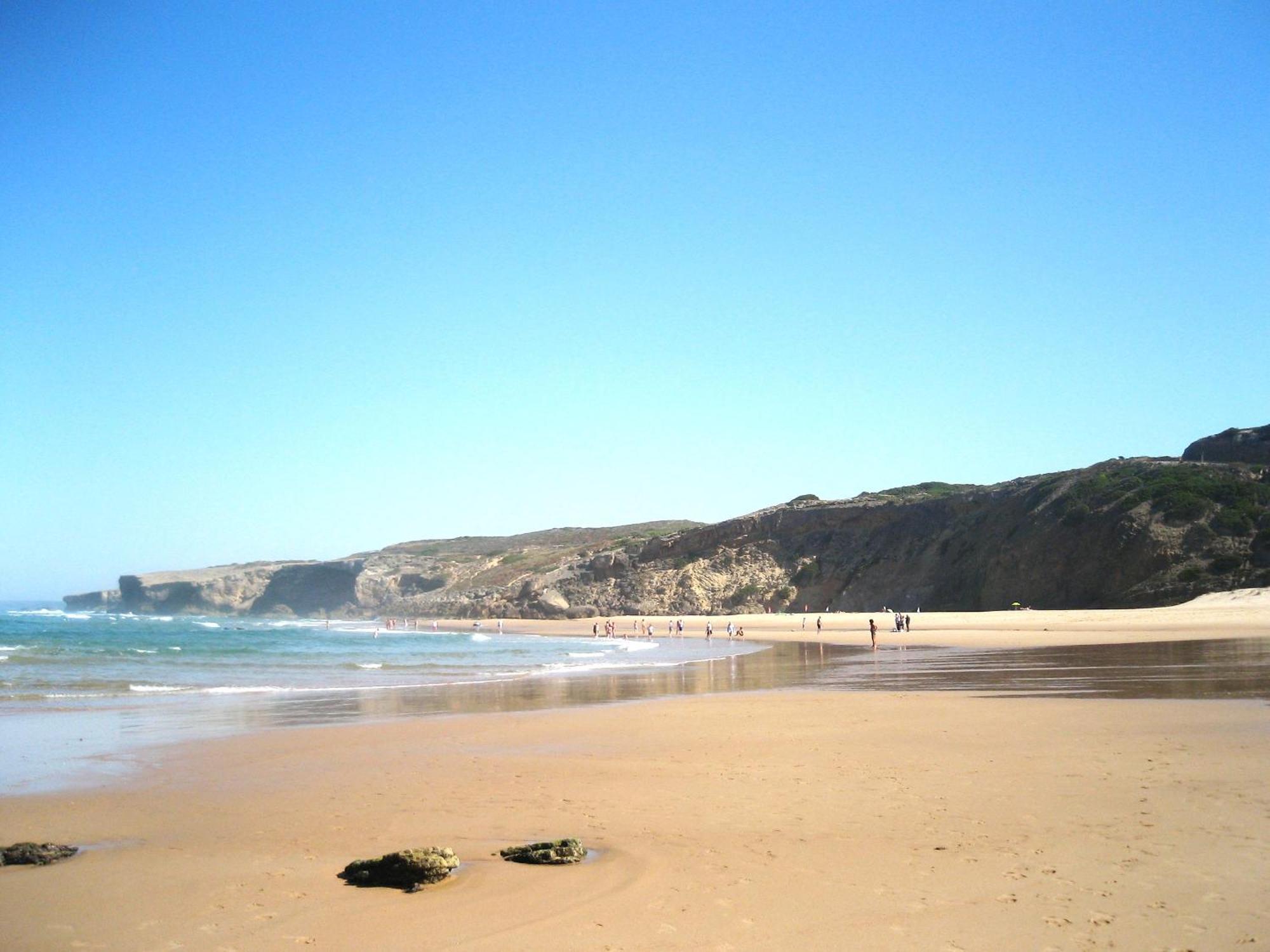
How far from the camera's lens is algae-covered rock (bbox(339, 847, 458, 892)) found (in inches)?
262

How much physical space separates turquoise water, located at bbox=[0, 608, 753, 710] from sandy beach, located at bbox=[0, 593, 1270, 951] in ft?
35.1

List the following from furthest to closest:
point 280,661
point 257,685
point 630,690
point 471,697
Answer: point 280,661
point 257,685
point 630,690
point 471,697

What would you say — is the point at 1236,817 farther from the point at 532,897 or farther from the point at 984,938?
the point at 532,897

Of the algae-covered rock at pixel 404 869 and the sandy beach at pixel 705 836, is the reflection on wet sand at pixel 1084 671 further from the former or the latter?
the algae-covered rock at pixel 404 869

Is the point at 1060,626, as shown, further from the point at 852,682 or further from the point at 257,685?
the point at 257,685

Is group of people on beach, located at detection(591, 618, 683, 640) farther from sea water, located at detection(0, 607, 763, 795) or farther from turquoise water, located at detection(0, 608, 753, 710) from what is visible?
sea water, located at detection(0, 607, 763, 795)

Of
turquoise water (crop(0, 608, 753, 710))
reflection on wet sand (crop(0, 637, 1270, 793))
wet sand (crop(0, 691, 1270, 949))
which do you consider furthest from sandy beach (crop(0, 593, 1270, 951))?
turquoise water (crop(0, 608, 753, 710))

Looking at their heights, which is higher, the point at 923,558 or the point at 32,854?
the point at 923,558

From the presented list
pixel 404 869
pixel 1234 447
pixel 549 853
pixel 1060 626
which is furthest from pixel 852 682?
pixel 1234 447

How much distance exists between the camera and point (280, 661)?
115 ft

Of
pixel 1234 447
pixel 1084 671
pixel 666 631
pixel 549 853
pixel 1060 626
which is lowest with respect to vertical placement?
pixel 666 631

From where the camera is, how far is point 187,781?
10.8 metres

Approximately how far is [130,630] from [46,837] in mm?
67618

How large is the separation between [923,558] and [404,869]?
69.4 m
